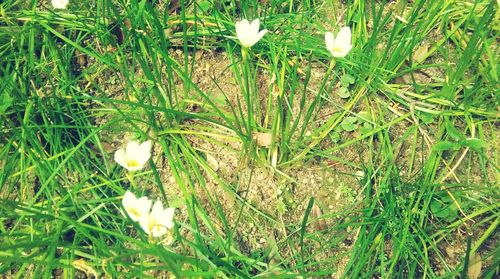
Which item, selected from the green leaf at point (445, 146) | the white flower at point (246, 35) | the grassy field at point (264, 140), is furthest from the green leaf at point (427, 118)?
the white flower at point (246, 35)

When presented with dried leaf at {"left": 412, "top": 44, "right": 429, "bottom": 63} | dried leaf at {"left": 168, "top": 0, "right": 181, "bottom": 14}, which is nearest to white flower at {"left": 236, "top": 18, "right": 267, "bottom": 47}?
dried leaf at {"left": 168, "top": 0, "right": 181, "bottom": 14}

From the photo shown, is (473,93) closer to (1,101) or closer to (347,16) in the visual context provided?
A: (347,16)

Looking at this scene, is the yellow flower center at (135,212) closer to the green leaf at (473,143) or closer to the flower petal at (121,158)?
the flower petal at (121,158)

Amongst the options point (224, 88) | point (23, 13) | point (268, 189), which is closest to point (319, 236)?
point (268, 189)

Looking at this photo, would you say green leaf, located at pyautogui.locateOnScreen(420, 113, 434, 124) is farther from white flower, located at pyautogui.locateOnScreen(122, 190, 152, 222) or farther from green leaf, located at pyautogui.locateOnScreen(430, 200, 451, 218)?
white flower, located at pyautogui.locateOnScreen(122, 190, 152, 222)

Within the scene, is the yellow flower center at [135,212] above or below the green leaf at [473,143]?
below

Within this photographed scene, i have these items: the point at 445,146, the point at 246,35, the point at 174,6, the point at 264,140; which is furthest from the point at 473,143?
the point at 174,6
